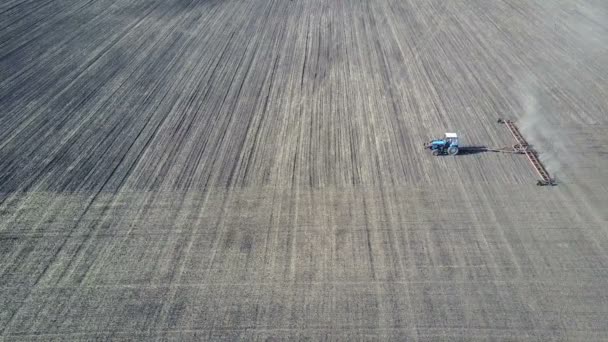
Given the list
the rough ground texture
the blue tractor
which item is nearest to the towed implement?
the blue tractor

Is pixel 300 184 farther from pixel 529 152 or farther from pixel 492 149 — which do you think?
pixel 529 152

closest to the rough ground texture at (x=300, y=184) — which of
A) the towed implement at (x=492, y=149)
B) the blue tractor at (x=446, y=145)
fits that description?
the towed implement at (x=492, y=149)

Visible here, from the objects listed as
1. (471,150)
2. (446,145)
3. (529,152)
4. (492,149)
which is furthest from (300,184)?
(529,152)

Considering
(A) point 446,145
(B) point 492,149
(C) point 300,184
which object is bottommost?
(C) point 300,184

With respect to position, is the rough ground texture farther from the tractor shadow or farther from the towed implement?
the towed implement

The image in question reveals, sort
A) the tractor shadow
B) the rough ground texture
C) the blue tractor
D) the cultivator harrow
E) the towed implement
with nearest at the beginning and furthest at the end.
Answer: the rough ground texture
the cultivator harrow
the towed implement
the blue tractor
the tractor shadow

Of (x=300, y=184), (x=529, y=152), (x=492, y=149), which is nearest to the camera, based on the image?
(x=300, y=184)

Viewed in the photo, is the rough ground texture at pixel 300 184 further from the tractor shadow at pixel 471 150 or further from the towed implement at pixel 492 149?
the towed implement at pixel 492 149
